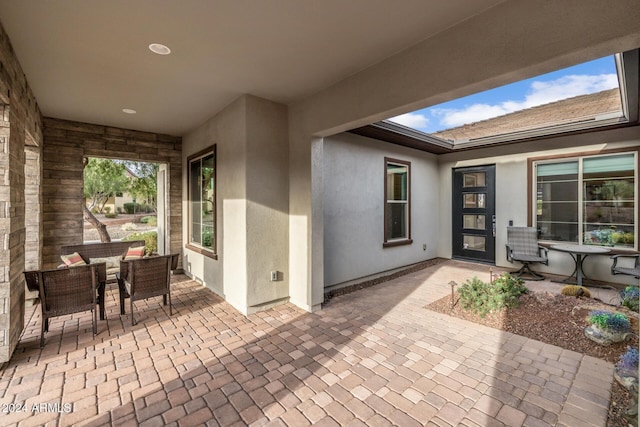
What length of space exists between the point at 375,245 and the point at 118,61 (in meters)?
4.78

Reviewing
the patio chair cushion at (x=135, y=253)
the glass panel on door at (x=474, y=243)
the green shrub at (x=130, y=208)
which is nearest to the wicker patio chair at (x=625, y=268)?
the glass panel on door at (x=474, y=243)

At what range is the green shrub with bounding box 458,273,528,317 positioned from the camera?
3.76 metres

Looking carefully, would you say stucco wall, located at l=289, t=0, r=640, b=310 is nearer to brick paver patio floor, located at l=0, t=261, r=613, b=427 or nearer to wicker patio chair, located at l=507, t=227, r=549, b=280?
brick paver patio floor, located at l=0, t=261, r=613, b=427

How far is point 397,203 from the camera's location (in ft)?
21.0

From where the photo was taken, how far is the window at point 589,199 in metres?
5.10

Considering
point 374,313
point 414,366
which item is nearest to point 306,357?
point 414,366

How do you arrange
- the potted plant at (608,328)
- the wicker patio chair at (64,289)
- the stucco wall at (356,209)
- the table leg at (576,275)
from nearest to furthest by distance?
the potted plant at (608,328) → the wicker patio chair at (64,289) → the stucco wall at (356,209) → the table leg at (576,275)

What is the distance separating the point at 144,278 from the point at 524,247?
6940 millimetres

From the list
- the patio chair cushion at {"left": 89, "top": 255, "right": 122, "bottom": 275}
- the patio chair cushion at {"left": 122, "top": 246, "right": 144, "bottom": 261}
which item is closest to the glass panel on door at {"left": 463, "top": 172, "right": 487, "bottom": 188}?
the patio chair cushion at {"left": 122, "top": 246, "right": 144, "bottom": 261}

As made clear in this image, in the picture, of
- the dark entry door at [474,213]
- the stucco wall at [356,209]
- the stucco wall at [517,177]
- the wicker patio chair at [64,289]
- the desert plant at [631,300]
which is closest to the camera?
the wicker patio chair at [64,289]

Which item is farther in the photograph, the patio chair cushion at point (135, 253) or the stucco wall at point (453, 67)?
the patio chair cushion at point (135, 253)

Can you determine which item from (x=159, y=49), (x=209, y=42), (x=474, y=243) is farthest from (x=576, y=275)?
(x=159, y=49)

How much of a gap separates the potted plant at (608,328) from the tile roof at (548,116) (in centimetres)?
355

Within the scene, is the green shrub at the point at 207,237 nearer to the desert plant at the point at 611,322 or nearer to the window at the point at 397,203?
the window at the point at 397,203
